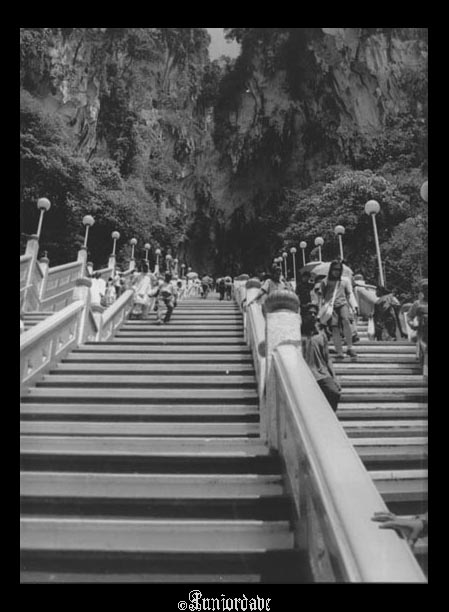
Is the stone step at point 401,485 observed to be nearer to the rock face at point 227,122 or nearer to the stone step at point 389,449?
the stone step at point 389,449

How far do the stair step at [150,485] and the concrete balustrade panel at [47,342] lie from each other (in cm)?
212

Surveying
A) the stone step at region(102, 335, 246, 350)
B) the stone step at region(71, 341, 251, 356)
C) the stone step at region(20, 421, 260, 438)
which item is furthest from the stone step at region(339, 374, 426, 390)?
the stone step at region(102, 335, 246, 350)

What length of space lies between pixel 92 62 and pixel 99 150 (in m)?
5.96

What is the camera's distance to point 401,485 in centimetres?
359

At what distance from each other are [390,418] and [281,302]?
176 cm

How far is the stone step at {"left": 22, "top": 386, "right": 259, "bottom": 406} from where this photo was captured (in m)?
5.51

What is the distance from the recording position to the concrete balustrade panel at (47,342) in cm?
580

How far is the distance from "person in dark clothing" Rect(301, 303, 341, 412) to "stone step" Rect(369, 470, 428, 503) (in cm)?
104

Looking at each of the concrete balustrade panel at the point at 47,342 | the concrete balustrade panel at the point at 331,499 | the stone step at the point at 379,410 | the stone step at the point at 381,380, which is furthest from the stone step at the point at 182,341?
the concrete balustrade panel at the point at 331,499
